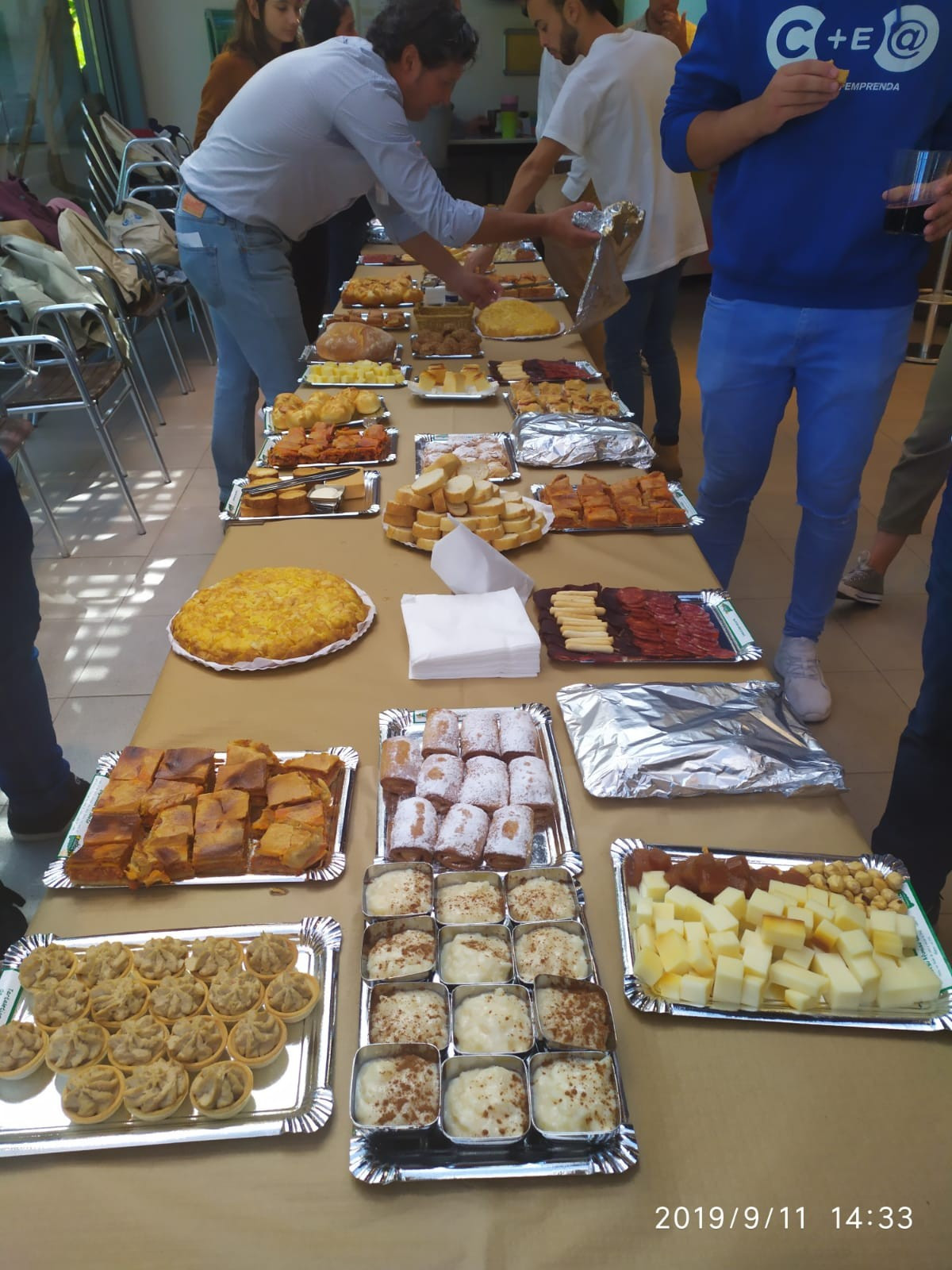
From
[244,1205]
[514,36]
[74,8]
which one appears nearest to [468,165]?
[514,36]

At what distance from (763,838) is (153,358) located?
5.69 metres

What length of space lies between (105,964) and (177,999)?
0.32ft

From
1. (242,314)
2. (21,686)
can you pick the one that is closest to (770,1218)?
(21,686)

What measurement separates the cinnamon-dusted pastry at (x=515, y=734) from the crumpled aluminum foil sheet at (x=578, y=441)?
1039 millimetres

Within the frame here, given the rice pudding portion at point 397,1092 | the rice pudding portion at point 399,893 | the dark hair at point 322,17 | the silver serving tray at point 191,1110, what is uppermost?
the dark hair at point 322,17

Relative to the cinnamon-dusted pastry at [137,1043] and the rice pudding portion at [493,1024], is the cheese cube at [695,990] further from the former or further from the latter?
the cinnamon-dusted pastry at [137,1043]

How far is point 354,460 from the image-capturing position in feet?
7.32

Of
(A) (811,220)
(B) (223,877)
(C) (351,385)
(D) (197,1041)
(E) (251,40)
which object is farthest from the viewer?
(E) (251,40)

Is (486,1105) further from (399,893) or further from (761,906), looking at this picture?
(761,906)

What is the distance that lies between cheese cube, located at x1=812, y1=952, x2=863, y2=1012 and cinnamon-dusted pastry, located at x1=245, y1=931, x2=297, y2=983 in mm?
571

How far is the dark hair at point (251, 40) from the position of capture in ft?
11.2

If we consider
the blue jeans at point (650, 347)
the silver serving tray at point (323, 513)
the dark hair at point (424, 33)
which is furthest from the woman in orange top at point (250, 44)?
the silver serving tray at point (323, 513)

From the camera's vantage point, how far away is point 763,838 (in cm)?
115

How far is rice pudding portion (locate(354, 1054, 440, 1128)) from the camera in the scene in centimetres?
80
